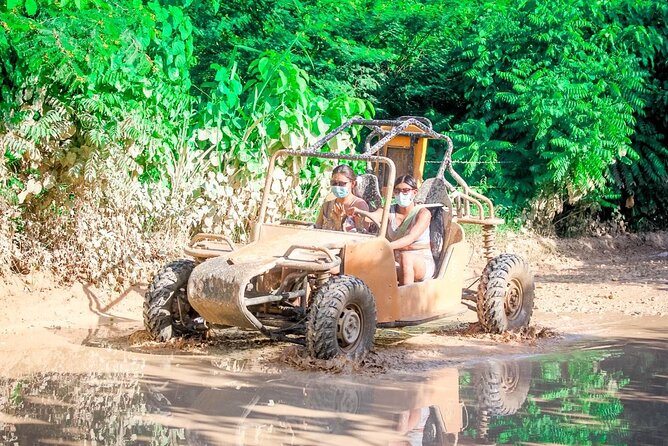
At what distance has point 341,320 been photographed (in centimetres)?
814

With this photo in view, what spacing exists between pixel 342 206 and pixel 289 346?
4.43 feet

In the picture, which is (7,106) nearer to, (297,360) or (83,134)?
(83,134)

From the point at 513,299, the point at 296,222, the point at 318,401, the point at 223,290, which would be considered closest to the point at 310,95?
the point at 296,222

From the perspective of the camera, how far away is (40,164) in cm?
1039

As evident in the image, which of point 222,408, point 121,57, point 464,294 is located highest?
point 121,57

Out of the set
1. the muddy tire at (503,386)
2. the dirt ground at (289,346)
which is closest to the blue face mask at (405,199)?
the dirt ground at (289,346)

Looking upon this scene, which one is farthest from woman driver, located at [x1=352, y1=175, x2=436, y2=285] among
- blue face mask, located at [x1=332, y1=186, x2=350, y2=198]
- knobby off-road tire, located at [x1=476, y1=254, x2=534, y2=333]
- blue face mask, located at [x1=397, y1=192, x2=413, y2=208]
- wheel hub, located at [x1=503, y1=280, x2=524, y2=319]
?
wheel hub, located at [x1=503, y1=280, x2=524, y2=319]

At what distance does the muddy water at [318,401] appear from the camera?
20.6 feet

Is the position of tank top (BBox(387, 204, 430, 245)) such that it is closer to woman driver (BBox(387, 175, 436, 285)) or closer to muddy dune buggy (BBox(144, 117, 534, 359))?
woman driver (BBox(387, 175, 436, 285))

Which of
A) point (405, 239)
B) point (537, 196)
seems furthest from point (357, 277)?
point (537, 196)

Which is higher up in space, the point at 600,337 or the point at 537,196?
the point at 537,196

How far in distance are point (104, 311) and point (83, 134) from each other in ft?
5.65

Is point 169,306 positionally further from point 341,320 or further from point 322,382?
point 322,382

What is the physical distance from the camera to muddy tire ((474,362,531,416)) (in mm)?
7164
